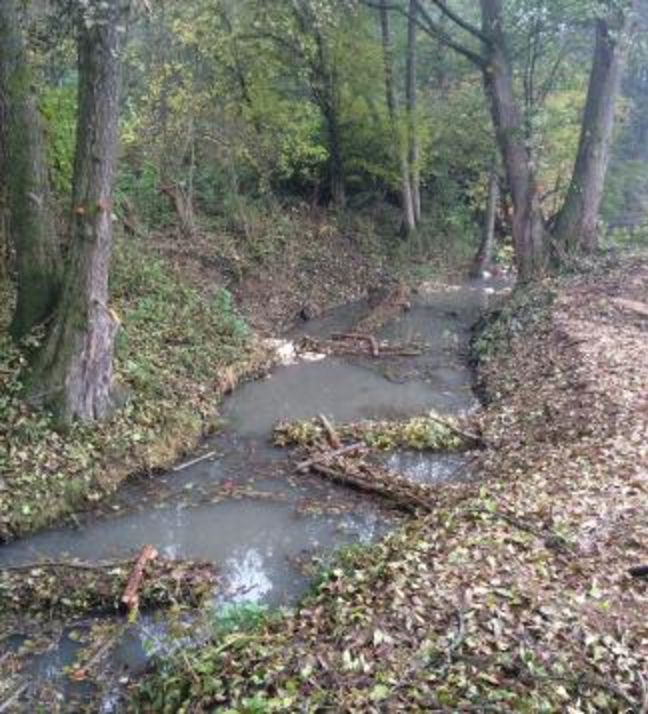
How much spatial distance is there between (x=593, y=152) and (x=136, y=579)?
14.1 meters

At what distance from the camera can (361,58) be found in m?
20.0

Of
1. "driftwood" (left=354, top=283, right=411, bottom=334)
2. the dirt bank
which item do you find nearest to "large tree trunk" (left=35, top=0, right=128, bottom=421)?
the dirt bank

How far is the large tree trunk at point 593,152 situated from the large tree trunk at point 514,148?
0.62 metres

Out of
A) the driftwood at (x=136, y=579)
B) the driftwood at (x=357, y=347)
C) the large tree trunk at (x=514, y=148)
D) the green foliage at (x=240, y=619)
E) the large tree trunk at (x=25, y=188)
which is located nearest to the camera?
the green foliage at (x=240, y=619)

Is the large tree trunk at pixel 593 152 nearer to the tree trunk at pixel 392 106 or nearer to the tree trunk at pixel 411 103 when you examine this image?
the tree trunk at pixel 411 103

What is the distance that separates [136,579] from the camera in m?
6.91

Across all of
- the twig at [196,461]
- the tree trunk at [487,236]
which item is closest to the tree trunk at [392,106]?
the tree trunk at [487,236]

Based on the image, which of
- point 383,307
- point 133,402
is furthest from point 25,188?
point 383,307

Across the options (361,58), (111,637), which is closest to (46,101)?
(111,637)

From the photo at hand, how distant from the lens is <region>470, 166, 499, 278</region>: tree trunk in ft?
76.8

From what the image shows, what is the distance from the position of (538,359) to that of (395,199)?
527 inches

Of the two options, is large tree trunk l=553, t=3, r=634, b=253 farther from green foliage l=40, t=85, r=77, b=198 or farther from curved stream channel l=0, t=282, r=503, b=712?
green foliage l=40, t=85, r=77, b=198

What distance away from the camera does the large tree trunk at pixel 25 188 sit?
9.20 meters

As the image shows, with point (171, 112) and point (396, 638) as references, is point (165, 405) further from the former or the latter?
point (171, 112)
